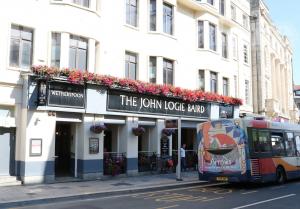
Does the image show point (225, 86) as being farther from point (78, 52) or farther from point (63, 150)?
point (63, 150)

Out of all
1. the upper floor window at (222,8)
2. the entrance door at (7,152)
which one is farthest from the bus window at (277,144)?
the upper floor window at (222,8)

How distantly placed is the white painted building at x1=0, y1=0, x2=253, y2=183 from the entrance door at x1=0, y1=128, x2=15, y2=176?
0.12 meters

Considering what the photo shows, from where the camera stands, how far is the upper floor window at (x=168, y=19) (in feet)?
80.4

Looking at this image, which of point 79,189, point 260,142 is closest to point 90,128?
point 79,189

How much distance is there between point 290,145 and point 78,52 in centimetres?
1167

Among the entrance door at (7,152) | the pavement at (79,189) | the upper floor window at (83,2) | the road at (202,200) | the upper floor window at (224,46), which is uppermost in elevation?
the upper floor window at (224,46)

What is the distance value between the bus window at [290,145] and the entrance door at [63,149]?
11.0 metres

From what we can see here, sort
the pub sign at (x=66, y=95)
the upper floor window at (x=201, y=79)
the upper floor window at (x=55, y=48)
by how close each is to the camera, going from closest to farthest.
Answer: the pub sign at (x=66, y=95)
the upper floor window at (x=55, y=48)
the upper floor window at (x=201, y=79)

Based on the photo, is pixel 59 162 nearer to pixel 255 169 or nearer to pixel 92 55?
pixel 92 55

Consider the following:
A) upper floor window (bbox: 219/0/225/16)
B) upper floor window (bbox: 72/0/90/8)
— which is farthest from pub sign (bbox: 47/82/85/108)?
upper floor window (bbox: 219/0/225/16)

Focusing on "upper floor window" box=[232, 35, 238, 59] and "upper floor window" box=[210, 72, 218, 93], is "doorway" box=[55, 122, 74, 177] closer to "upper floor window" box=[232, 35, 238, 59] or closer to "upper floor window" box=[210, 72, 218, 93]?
"upper floor window" box=[210, 72, 218, 93]

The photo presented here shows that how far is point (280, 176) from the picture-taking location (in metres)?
18.4

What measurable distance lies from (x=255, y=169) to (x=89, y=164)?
7825mm

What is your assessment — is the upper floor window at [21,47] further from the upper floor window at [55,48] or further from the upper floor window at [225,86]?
the upper floor window at [225,86]
